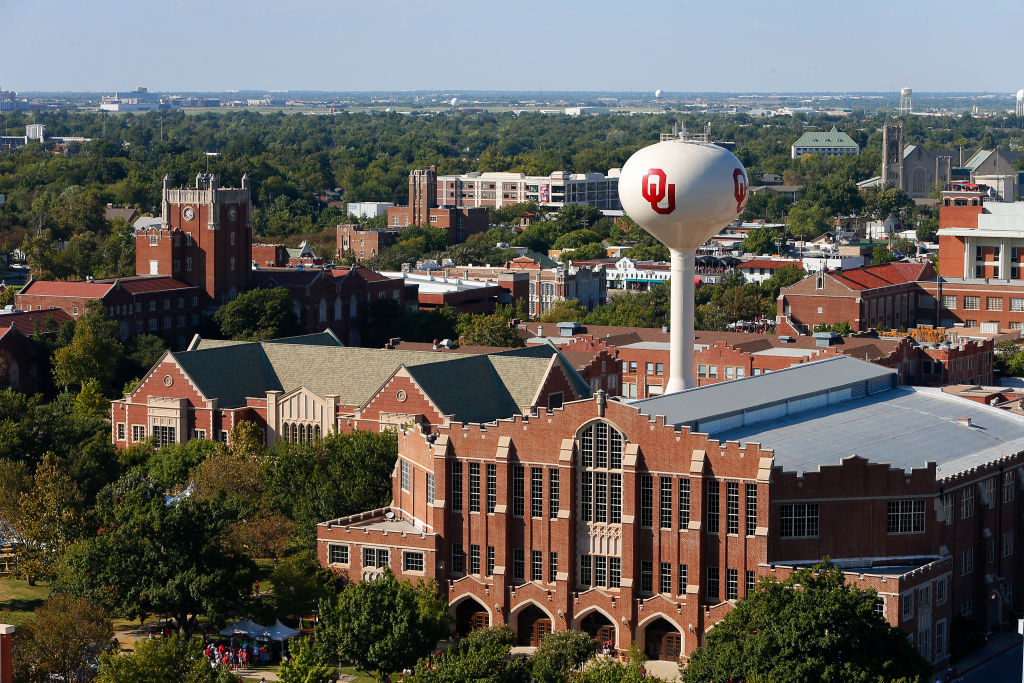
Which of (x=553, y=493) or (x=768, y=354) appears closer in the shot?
(x=553, y=493)

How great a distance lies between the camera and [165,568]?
65.2 metres

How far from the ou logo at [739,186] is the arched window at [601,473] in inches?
882

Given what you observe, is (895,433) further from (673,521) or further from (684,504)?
(673,521)

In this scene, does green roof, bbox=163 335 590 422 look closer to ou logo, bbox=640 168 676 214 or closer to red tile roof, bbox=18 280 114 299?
ou logo, bbox=640 168 676 214

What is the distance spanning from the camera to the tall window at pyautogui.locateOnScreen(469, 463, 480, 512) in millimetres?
67312

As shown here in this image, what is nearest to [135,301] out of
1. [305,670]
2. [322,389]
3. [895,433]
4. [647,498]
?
→ [322,389]

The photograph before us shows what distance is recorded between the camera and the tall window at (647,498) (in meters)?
64.4

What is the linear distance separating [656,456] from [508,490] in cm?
579

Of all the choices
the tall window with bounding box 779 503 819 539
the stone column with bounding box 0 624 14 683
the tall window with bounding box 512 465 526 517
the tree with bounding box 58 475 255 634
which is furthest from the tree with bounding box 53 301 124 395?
the stone column with bounding box 0 624 14 683

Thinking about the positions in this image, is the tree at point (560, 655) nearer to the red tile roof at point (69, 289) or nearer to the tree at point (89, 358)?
the tree at point (89, 358)

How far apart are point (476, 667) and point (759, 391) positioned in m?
24.9

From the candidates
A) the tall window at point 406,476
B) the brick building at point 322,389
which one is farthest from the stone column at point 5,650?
the brick building at point 322,389

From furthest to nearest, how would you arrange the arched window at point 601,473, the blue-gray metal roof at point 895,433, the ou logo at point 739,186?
1. the ou logo at point 739,186
2. the blue-gray metal roof at point 895,433
3. the arched window at point 601,473

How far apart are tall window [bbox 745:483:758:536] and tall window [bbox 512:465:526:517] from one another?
326 inches
